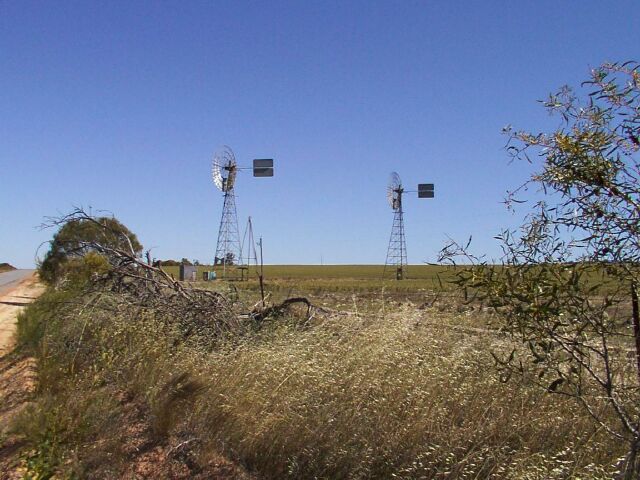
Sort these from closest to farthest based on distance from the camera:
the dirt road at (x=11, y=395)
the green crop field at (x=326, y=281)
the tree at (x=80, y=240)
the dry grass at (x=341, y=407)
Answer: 1. the dry grass at (x=341, y=407)
2. the dirt road at (x=11, y=395)
3. the tree at (x=80, y=240)
4. the green crop field at (x=326, y=281)

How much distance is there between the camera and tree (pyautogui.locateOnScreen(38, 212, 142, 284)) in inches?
481

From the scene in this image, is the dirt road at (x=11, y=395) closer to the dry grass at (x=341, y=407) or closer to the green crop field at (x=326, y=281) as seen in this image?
the dry grass at (x=341, y=407)

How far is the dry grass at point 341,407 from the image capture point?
436 cm

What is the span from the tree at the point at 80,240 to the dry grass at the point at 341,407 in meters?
4.26

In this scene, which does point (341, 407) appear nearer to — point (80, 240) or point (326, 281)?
point (80, 240)

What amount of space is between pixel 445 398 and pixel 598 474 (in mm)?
1328

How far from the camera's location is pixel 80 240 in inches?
555


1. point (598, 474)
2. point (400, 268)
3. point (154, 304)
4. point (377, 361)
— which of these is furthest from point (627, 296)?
point (400, 268)

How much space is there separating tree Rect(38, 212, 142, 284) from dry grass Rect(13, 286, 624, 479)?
4.26m

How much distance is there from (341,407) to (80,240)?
34.3ft

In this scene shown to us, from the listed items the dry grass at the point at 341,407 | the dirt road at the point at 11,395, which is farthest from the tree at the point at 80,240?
the dry grass at the point at 341,407

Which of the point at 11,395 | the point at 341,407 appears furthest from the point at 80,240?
the point at 341,407

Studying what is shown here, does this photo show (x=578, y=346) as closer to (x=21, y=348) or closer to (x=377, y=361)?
(x=377, y=361)

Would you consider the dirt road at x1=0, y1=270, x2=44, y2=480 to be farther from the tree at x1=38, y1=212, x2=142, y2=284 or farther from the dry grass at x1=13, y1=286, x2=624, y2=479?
the tree at x1=38, y1=212, x2=142, y2=284
